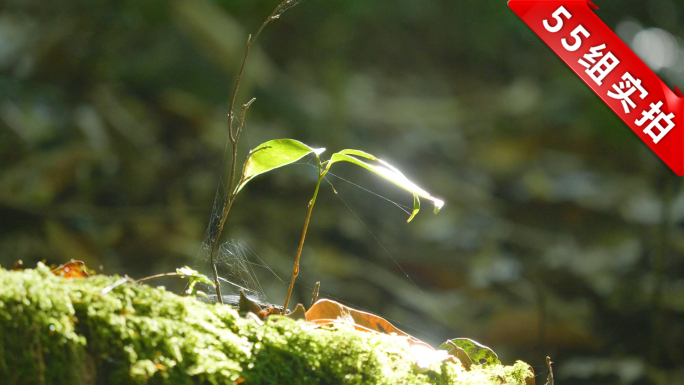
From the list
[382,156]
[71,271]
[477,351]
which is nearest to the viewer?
[71,271]

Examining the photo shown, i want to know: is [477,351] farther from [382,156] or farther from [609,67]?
[382,156]

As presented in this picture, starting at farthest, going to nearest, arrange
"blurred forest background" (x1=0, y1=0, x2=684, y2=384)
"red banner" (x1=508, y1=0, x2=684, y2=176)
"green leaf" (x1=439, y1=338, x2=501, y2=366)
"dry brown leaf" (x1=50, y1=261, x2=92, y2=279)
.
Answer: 1. "blurred forest background" (x1=0, y1=0, x2=684, y2=384)
2. "red banner" (x1=508, y1=0, x2=684, y2=176)
3. "green leaf" (x1=439, y1=338, x2=501, y2=366)
4. "dry brown leaf" (x1=50, y1=261, x2=92, y2=279)

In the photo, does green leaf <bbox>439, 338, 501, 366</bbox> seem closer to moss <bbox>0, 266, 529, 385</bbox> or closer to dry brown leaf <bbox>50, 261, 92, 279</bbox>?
moss <bbox>0, 266, 529, 385</bbox>

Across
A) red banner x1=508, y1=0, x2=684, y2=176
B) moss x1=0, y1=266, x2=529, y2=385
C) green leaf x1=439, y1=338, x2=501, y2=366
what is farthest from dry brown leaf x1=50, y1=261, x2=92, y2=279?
red banner x1=508, y1=0, x2=684, y2=176

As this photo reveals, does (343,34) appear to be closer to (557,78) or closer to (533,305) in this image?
(557,78)

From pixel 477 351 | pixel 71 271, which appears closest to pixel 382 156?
pixel 477 351

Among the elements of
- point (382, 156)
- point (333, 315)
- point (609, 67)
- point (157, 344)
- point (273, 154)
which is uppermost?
point (382, 156)

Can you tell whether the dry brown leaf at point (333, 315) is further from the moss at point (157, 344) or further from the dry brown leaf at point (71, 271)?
the dry brown leaf at point (71, 271)
